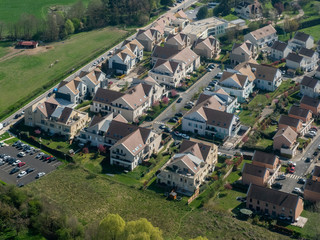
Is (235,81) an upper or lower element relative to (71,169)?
upper

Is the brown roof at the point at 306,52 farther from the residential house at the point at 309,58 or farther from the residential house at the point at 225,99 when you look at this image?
the residential house at the point at 225,99

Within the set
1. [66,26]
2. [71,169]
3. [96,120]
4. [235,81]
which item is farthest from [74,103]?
[66,26]

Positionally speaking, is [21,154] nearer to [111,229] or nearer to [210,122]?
[111,229]

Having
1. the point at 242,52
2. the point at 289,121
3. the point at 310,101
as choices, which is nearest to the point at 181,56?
the point at 242,52

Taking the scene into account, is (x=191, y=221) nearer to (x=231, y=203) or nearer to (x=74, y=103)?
(x=231, y=203)

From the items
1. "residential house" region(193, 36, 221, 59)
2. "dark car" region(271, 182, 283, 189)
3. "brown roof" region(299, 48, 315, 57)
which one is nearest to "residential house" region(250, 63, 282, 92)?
"brown roof" region(299, 48, 315, 57)

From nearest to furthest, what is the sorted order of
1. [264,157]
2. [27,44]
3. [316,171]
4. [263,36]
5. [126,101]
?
[316,171] → [264,157] → [126,101] → [263,36] → [27,44]

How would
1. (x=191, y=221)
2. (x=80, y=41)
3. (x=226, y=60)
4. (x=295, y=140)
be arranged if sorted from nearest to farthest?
1. (x=191, y=221)
2. (x=295, y=140)
3. (x=226, y=60)
4. (x=80, y=41)
